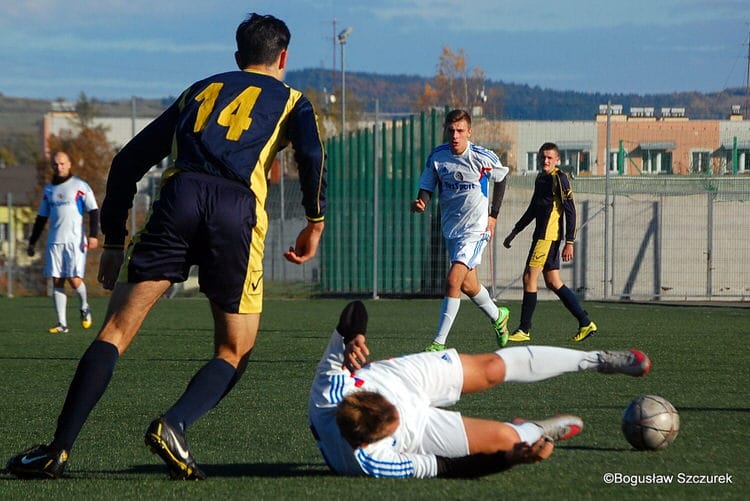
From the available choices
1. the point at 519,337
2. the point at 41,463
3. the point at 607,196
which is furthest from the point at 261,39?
the point at 607,196

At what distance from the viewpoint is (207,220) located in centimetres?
493

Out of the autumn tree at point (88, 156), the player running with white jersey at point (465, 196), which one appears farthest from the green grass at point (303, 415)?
the autumn tree at point (88, 156)

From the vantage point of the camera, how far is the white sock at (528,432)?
188 inches

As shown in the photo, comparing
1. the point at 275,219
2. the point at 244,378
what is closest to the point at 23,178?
the point at 275,219

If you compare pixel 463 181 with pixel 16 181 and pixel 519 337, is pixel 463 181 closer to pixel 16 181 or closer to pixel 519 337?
pixel 519 337

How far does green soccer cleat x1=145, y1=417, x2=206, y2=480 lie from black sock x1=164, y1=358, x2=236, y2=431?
5cm

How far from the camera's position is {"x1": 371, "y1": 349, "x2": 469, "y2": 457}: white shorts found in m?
4.76

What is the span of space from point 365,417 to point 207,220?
111 cm

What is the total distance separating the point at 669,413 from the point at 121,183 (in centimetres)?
281

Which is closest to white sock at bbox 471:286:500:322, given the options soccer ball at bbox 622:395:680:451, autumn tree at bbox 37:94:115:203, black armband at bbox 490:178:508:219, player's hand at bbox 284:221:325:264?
black armband at bbox 490:178:508:219

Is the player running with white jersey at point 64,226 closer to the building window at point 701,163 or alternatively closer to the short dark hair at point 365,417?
the short dark hair at point 365,417

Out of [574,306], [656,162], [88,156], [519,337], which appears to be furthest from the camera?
[88,156]

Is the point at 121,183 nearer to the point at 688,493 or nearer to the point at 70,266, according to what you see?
the point at 688,493

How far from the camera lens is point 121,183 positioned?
5.20 metres
